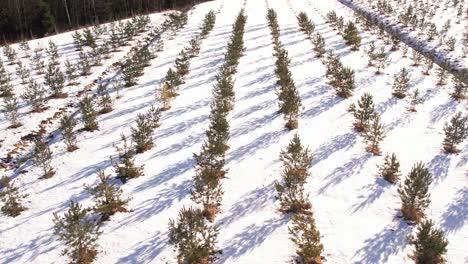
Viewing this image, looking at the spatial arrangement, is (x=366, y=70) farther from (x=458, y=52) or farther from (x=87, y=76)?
(x=87, y=76)

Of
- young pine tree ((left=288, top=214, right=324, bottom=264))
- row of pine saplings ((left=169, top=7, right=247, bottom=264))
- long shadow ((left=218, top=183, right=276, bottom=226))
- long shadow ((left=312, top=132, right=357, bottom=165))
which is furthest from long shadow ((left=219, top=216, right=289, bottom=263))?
long shadow ((left=312, top=132, right=357, bottom=165))

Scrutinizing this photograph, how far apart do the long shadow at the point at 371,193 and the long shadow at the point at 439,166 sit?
53.1 inches

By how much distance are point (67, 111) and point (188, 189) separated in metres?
6.80

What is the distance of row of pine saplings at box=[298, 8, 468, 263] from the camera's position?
6.31m

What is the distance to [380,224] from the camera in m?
7.53

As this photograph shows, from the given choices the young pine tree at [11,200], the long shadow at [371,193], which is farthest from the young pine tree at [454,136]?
the young pine tree at [11,200]

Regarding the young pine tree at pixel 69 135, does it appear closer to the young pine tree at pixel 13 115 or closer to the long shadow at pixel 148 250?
the young pine tree at pixel 13 115

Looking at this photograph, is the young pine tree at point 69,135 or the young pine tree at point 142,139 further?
the young pine tree at point 69,135

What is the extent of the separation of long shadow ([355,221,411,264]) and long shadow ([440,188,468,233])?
844 millimetres

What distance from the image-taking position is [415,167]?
30.4 feet

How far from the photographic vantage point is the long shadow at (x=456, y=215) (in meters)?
7.44

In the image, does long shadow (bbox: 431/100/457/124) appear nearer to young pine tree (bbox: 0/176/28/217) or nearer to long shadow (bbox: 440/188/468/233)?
long shadow (bbox: 440/188/468/233)

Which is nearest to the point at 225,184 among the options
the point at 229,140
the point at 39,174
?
the point at 229,140

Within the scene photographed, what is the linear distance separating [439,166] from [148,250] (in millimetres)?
7467
